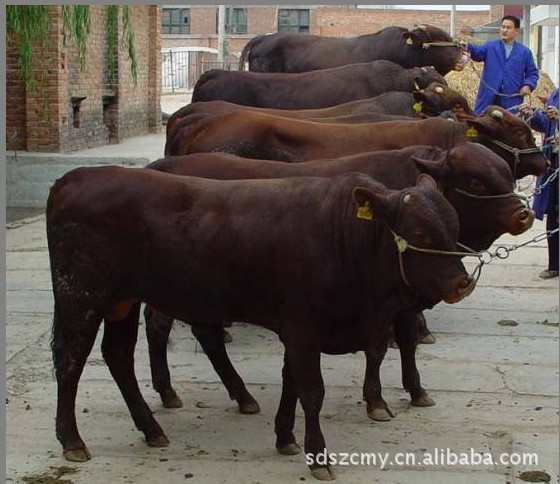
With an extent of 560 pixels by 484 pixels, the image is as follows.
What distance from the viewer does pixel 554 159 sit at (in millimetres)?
11125

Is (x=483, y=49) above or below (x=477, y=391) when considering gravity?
above

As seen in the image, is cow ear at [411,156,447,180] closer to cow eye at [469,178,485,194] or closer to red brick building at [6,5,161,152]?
cow eye at [469,178,485,194]

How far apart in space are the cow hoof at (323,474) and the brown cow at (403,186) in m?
1.12

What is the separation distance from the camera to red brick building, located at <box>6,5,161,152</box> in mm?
17562

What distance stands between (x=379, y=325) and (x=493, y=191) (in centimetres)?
156

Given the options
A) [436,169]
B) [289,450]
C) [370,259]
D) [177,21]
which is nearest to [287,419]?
[289,450]

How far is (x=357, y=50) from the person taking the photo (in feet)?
41.8

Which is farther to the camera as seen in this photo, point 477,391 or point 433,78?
point 433,78

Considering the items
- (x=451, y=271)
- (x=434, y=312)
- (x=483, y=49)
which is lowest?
(x=434, y=312)

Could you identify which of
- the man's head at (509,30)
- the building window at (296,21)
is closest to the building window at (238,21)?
the building window at (296,21)

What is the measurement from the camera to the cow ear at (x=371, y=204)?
5750mm

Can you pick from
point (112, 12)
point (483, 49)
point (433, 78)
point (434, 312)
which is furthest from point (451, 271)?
point (112, 12)

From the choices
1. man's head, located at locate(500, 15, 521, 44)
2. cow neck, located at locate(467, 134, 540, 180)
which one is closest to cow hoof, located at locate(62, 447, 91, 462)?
cow neck, located at locate(467, 134, 540, 180)

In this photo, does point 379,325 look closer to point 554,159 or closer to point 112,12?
point 554,159
